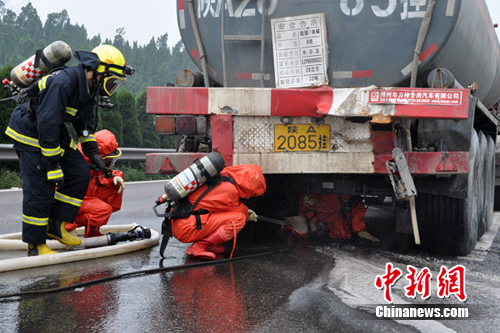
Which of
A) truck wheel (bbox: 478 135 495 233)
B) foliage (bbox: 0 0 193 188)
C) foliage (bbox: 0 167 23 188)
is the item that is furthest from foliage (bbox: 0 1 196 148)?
truck wheel (bbox: 478 135 495 233)

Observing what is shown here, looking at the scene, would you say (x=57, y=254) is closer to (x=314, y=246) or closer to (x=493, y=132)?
(x=314, y=246)

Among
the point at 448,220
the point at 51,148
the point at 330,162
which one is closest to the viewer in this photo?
the point at 51,148

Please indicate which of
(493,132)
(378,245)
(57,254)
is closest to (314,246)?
(378,245)

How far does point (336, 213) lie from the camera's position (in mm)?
5176

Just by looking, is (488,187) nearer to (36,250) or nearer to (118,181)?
(118,181)

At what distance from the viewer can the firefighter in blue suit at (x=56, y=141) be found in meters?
3.90

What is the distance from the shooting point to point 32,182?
13.1 feet

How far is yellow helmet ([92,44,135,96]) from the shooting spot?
164 inches

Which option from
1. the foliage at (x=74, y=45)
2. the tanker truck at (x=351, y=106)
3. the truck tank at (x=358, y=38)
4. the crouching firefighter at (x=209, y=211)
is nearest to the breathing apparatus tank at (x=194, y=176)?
the crouching firefighter at (x=209, y=211)

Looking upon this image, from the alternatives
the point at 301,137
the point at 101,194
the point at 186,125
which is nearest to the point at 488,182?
the point at 301,137

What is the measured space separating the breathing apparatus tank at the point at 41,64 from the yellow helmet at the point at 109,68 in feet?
0.77

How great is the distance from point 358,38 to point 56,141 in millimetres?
2318

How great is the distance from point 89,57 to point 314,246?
A: 88.3 inches

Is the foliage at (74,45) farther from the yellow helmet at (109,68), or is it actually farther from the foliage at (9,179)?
the yellow helmet at (109,68)
